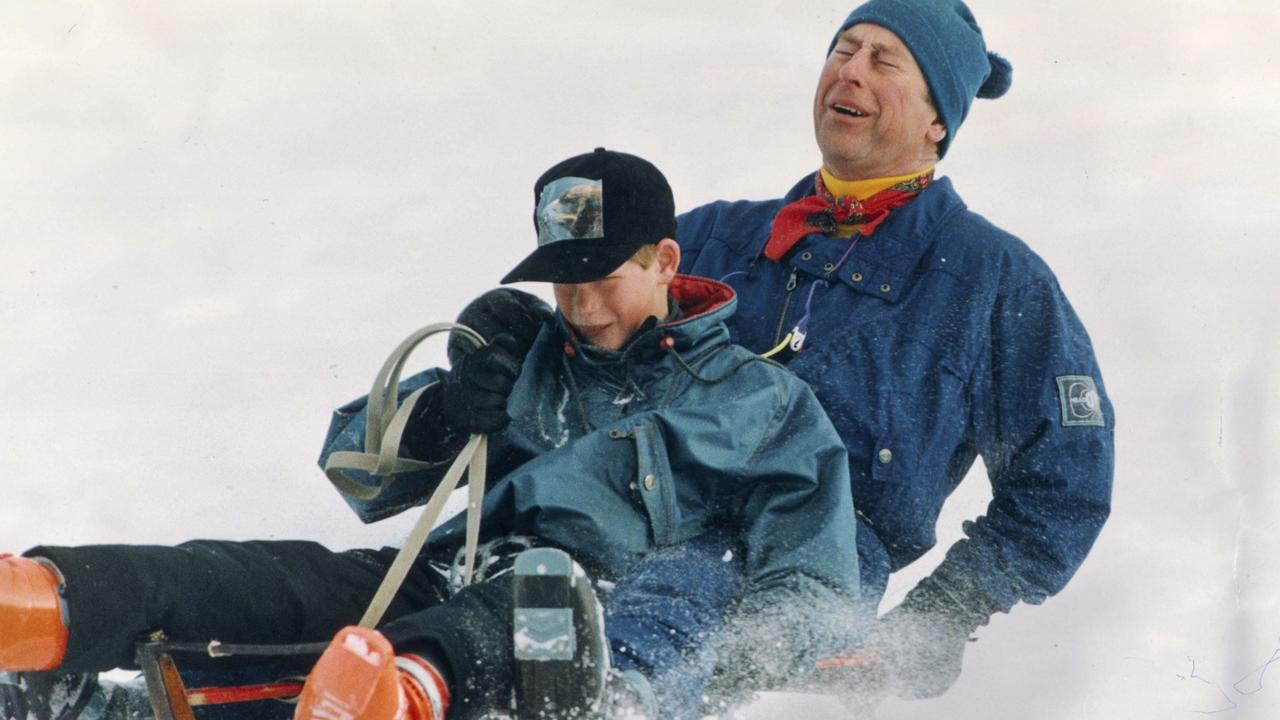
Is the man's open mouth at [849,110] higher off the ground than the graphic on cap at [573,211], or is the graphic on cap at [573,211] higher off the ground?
the man's open mouth at [849,110]

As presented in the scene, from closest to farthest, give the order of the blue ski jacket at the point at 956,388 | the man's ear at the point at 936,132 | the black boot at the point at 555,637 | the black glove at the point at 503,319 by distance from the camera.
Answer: the black boot at the point at 555,637
the black glove at the point at 503,319
the blue ski jacket at the point at 956,388
the man's ear at the point at 936,132

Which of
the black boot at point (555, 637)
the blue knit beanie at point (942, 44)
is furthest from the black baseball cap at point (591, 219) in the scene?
the blue knit beanie at point (942, 44)

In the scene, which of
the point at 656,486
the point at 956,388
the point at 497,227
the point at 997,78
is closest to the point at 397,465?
the point at 656,486

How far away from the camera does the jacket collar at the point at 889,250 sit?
3.13 metres

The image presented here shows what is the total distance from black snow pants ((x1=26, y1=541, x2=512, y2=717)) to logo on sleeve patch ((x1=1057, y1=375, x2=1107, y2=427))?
1313 mm

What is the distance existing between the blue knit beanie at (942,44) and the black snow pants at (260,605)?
155cm

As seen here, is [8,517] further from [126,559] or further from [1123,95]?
[1123,95]

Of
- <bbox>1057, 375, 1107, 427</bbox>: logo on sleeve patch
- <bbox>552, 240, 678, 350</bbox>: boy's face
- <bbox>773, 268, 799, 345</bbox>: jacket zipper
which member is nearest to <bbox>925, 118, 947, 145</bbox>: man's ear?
<bbox>773, 268, 799, 345</bbox>: jacket zipper

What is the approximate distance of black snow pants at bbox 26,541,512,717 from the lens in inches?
78.5

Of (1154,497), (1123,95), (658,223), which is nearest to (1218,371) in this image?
(1154,497)

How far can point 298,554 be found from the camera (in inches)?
92.7

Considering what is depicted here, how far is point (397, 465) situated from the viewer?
252 centimetres

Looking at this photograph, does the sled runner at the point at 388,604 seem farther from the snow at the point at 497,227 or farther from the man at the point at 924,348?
the snow at the point at 497,227

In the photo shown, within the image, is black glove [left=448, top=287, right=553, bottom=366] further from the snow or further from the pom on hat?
the pom on hat
